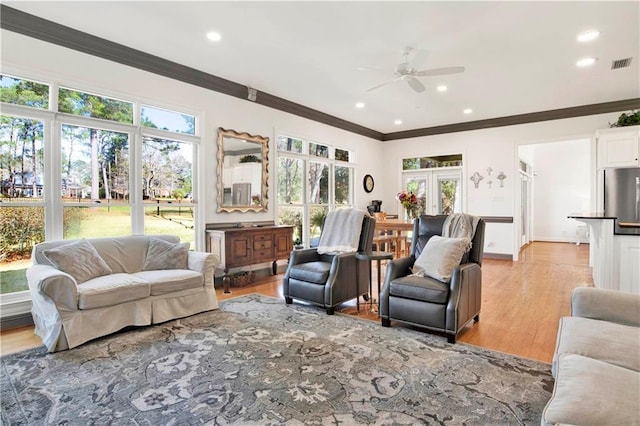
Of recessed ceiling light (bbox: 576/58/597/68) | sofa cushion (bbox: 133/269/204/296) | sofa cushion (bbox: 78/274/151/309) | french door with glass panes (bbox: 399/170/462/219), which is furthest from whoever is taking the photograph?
french door with glass panes (bbox: 399/170/462/219)

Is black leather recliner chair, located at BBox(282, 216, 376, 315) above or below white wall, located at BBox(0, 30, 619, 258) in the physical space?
below

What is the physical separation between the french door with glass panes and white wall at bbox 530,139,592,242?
13.3 ft

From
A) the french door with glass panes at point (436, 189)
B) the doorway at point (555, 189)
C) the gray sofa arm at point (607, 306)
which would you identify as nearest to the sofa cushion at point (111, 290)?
the gray sofa arm at point (607, 306)

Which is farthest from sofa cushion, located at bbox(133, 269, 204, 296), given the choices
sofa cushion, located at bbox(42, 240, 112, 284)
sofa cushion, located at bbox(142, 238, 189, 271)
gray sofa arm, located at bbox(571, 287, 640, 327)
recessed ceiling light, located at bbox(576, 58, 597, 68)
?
recessed ceiling light, located at bbox(576, 58, 597, 68)

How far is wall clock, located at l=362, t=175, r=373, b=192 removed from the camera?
8.56m

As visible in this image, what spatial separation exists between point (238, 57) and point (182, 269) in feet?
8.90

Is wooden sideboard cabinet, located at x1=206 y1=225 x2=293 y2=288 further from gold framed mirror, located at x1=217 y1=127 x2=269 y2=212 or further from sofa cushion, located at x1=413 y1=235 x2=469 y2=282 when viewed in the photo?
sofa cushion, located at x1=413 y1=235 x2=469 y2=282

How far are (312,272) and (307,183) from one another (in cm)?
324

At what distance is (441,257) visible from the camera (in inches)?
127

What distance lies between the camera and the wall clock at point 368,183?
8.56m

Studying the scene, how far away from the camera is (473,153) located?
791 centimetres

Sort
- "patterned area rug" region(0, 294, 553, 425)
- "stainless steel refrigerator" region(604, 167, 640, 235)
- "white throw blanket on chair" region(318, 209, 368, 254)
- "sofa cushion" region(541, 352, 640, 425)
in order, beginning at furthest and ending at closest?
"stainless steel refrigerator" region(604, 167, 640, 235)
"white throw blanket on chair" region(318, 209, 368, 254)
"patterned area rug" region(0, 294, 553, 425)
"sofa cushion" region(541, 352, 640, 425)

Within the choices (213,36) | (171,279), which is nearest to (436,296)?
(171,279)

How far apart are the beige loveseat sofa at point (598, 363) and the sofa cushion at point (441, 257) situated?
1.08m
